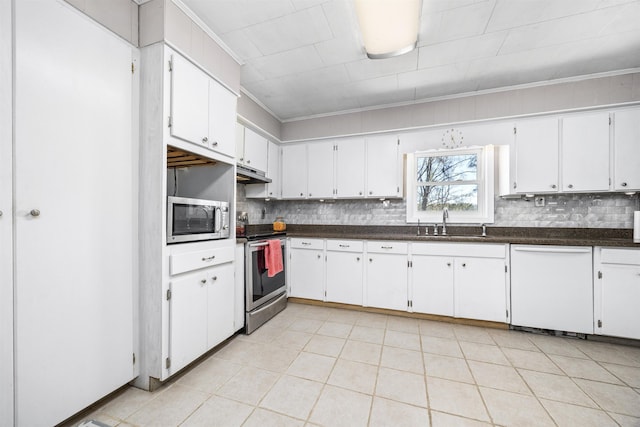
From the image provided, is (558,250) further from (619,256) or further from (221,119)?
(221,119)

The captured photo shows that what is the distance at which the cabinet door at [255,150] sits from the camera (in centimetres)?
319

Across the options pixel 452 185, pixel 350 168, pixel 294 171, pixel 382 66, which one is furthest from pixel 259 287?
pixel 452 185

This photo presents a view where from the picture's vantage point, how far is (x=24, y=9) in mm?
1229

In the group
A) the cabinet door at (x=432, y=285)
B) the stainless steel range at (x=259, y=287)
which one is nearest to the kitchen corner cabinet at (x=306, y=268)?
the stainless steel range at (x=259, y=287)

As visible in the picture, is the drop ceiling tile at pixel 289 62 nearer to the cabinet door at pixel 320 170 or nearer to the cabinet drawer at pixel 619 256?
the cabinet door at pixel 320 170

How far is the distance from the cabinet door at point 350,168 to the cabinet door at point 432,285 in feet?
3.91

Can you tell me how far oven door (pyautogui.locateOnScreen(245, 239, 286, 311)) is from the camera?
2600 mm

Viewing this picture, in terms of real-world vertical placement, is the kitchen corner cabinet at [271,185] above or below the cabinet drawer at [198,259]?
above

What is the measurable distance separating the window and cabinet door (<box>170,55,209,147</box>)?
2584mm

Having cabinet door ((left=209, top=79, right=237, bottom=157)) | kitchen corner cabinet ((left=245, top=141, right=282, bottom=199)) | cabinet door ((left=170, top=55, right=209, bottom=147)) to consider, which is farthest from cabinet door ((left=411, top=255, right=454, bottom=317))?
cabinet door ((left=170, top=55, right=209, bottom=147))

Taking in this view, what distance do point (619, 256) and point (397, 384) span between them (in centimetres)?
237

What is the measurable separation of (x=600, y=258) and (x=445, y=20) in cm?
252

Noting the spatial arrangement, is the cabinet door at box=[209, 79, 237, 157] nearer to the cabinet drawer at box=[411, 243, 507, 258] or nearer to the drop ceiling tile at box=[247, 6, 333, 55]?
the drop ceiling tile at box=[247, 6, 333, 55]

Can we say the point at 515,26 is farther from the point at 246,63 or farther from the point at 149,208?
the point at 149,208
